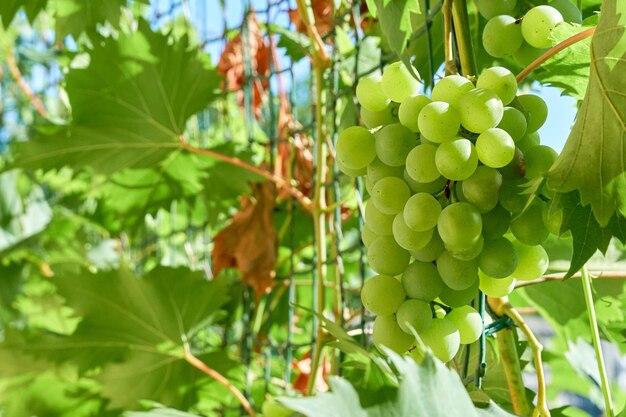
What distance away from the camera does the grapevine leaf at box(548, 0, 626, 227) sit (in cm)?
29

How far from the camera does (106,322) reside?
0.81 meters

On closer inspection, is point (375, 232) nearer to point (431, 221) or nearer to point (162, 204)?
point (431, 221)

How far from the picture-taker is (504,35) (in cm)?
37

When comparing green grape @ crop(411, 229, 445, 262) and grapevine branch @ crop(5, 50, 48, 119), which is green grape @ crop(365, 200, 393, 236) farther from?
grapevine branch @ crop(5, 50, 48, 119)

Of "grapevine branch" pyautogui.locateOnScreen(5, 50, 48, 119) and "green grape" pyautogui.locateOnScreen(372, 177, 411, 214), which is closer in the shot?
"green grape" pyautogui.locateOnScreen(372, 177, 411, 214)

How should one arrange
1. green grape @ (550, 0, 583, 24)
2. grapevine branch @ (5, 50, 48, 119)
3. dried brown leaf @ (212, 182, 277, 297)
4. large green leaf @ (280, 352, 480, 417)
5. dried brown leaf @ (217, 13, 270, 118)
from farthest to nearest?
1. grapevine branch @ (5, 50, 48, 119)
2. dried brown leaf @ (217, 13, 270, 118)
3. dried brown leaf @ (212, 182, 277, 297)
4. green grape @ (550, 0, 583, 24)
5. large green leaf @ (280, 352, 480, 417)

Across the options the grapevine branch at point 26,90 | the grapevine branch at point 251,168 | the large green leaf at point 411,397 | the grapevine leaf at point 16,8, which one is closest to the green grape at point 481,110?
the large green leaf at point 411,397

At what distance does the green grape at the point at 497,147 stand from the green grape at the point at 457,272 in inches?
1.8

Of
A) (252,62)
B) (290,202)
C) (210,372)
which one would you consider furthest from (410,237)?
(252,62)

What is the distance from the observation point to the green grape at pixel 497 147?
0.30m

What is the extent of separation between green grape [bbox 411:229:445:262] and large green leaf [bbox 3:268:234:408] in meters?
0.51

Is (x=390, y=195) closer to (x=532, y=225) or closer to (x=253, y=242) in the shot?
(x=532, y=225)

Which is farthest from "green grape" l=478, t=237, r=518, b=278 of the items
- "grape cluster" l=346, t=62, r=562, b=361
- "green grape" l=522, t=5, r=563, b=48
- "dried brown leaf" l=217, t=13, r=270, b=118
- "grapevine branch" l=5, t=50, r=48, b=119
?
"grapevine branch" l=5, t=50, r=48, b=119

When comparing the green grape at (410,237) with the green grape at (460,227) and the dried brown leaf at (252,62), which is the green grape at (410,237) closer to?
the green grape at (460,227)
